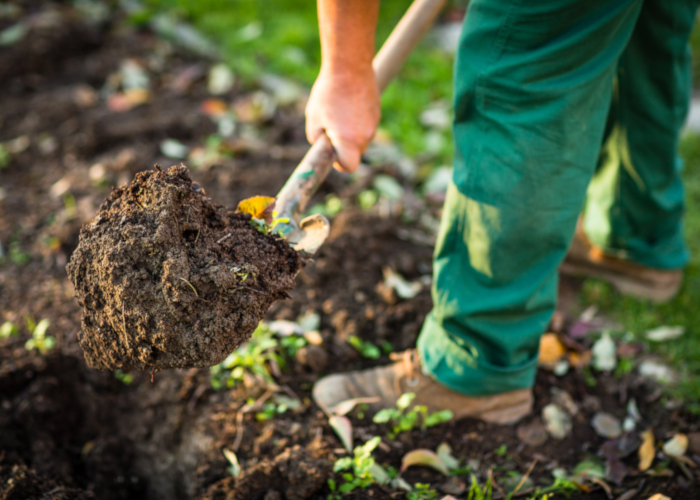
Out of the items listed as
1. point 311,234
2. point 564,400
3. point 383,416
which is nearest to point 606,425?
point 564,400

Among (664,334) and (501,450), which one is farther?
(664,334)

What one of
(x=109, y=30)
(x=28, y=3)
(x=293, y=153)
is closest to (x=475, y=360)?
(x=293, y=153)

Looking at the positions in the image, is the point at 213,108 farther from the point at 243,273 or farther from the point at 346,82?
the point at 243,273

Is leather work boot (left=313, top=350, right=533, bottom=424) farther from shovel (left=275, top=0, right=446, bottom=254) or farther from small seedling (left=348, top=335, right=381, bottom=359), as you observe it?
shovel (left=275, top=0, right=446, bottom=254)

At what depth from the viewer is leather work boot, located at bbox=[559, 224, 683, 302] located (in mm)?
2232

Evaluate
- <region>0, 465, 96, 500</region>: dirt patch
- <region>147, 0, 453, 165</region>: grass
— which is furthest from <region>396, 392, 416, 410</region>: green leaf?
<region>147, 0, 453, 165</region>: grass

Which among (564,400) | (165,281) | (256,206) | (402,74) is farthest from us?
(402,74)

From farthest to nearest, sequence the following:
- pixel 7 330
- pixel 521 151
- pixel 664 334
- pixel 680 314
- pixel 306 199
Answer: pixel 680 314 < pixel 664 334 < pixel 7 330 < pixel 306 199 < pixel 521 151

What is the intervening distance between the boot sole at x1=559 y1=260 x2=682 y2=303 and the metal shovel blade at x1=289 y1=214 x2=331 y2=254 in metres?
1.40

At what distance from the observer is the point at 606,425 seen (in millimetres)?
1739

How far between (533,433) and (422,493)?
0.46 meters

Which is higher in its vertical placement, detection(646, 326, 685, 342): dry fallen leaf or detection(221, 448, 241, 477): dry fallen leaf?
detection(646, 326, 685, 342): dry fallen leaf

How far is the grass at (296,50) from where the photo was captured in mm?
3203

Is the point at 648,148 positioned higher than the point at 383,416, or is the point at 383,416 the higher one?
the point at 648,148
